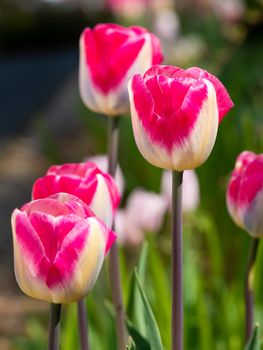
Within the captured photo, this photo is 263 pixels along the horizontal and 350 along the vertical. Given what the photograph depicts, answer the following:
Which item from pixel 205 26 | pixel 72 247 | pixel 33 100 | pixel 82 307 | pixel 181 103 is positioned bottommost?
pixel 33 100

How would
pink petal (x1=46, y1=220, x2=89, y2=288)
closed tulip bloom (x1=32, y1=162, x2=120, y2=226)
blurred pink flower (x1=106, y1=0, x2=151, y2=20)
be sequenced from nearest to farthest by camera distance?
pink petal (x1=46, y1=220, x2=89, y2=288)
closed tulip bloom (x1=32, y1=162, x2=120, y2=226)
blurred pink flower (x1=106, y1=0, x2=151, y2=20)

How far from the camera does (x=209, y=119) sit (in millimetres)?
781

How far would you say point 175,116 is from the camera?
0.78 metres

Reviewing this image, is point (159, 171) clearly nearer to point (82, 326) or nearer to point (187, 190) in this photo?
point (187, 190)

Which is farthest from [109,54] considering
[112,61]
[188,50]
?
[188,50]

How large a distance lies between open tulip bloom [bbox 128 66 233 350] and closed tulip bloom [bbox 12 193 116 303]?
84 millimetres

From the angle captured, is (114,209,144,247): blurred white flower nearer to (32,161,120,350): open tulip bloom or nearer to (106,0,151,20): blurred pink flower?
(32,161,120,350): open tulip bloom

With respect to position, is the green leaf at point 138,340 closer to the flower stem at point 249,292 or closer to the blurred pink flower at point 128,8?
the flower stem at point 249,292

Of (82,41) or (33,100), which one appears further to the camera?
(33,100)

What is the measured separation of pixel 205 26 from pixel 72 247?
293 cm

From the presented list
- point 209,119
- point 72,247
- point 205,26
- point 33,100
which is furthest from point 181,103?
point 33,100

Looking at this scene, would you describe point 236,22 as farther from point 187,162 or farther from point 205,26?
point 187,162

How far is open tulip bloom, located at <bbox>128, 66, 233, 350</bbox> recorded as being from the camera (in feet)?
2.53

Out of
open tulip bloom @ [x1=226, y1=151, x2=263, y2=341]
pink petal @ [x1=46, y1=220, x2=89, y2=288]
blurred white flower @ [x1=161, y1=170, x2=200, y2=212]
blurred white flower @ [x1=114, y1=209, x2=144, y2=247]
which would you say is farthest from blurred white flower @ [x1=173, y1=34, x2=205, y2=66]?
pink petal @ [x1=46, y1=220, x2=89, y2=288]
